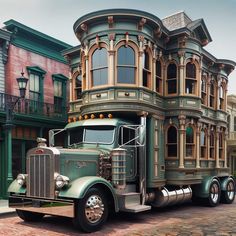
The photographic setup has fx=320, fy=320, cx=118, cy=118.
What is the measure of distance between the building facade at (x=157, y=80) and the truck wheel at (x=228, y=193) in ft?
2.56

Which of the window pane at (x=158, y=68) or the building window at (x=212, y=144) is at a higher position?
the window pane at (x=158, y=68)

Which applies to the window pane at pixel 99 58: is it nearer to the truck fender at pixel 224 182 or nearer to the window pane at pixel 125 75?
the window pane at pixel 125 75

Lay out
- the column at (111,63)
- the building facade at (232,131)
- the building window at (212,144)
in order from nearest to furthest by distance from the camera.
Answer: the column at (111,63)
the building window at (212,144)
the building facade at (232,131)

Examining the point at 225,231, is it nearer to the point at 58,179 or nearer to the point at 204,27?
the point at 58,179

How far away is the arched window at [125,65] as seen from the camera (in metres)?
11.1

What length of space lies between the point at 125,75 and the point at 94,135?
2.48m

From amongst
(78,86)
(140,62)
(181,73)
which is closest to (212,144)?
(181,73)

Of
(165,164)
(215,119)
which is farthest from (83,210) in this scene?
(215,119)

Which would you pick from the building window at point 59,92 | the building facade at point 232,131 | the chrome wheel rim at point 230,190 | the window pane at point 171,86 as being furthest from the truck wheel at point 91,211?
the building facade at point 232,131

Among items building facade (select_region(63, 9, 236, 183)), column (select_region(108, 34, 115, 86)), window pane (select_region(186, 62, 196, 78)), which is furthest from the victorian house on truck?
window pane (select_region(186, 62, 196, 78))

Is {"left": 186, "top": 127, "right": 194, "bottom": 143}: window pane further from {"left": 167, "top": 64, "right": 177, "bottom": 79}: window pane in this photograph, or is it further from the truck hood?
the truck hood

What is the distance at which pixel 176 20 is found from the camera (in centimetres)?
1458

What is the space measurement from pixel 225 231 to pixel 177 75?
21.2 ft

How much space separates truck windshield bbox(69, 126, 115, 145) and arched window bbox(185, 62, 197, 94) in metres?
4.64
